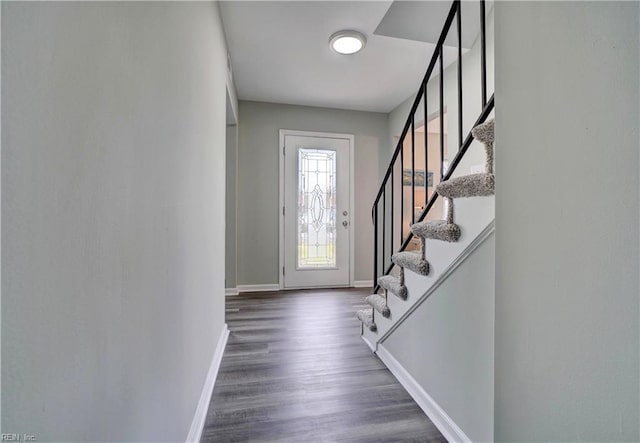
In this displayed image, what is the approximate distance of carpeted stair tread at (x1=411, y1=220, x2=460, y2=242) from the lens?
1.25m

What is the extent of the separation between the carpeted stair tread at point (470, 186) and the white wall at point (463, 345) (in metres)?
0.18

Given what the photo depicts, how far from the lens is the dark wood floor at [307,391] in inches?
54.2

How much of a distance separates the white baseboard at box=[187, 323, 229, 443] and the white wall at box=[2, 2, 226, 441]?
270mm

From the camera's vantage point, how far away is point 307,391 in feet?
5.53

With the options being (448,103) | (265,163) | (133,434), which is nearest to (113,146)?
(133,434)

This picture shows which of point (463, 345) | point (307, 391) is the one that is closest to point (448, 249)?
point (463, 345)

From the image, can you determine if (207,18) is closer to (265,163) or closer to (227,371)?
(227,371)

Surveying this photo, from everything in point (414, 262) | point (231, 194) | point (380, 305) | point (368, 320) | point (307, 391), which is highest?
point (231, 194)

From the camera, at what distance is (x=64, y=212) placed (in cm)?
45

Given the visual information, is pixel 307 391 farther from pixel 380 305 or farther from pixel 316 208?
pixel 316 208

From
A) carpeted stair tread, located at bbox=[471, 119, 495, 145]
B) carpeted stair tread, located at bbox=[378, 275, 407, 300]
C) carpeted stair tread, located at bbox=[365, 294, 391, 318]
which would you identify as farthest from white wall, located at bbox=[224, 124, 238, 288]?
carpeted stair tread, located at bbox=[471, 119, 495, 145]

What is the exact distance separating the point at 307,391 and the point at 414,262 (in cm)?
97

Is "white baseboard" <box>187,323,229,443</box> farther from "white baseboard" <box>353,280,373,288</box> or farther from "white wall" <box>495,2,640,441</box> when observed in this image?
"white baseboard" <box>353,280,373,288</box>

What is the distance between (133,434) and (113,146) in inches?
26.1
